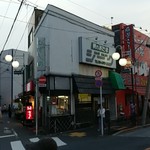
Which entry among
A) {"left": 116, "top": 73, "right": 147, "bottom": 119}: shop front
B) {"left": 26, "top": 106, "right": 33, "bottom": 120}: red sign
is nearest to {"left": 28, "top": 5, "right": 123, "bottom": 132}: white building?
{"left": 26, "top": 106, "right": 33, "bottom": 120}: red sign

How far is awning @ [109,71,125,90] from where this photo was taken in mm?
25881

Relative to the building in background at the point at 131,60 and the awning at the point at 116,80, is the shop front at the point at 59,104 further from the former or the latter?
the building in background at the point at 131,60

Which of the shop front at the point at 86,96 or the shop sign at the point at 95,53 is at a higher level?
the shop sign at the point at 95,53

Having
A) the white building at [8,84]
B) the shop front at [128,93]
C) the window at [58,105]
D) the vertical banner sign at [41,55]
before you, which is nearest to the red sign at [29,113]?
the window at [58,105]

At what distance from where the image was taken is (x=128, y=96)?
30281 millimetres

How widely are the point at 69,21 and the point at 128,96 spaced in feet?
34.3

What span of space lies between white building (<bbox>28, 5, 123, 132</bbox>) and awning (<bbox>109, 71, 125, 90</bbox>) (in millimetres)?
807

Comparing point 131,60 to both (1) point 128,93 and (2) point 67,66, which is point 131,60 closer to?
(1) point 128,93

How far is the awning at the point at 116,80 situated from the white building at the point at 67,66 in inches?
31.8

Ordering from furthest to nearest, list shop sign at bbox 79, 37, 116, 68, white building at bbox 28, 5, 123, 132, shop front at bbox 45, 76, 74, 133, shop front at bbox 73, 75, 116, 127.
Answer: shop sign at bbox 79, 37, 116, 68, shop front at bbox 73, 75, 116, 127, white building at bbox 28, 5, 123, 132, shop front at bbox 45, 76, 74, 133

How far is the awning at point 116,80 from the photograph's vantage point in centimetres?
2588

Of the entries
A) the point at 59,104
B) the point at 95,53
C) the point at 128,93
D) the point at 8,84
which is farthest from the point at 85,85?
the point at 8,84

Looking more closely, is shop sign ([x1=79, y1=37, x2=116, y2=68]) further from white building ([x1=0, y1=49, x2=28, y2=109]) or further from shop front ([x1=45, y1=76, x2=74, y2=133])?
white building ([x1=0, y1=49, x2=28, y2=109])

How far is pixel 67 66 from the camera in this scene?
74.4 feet
